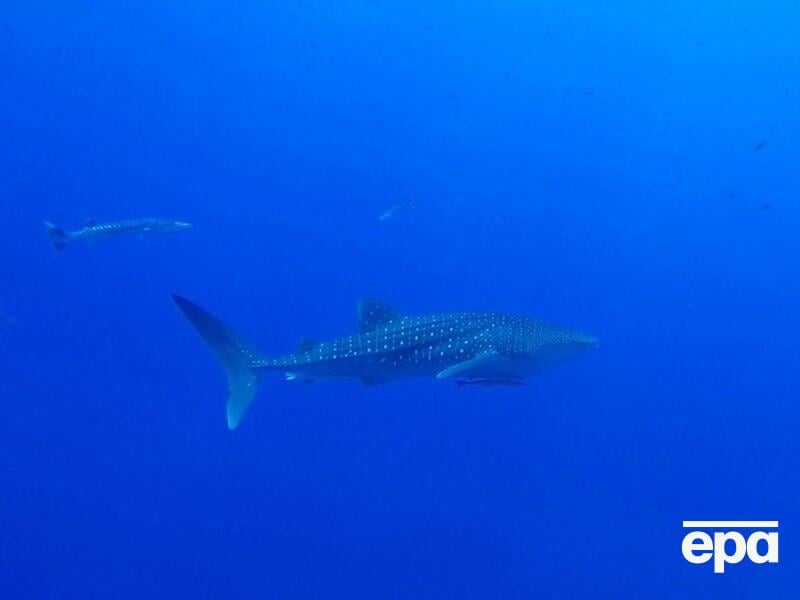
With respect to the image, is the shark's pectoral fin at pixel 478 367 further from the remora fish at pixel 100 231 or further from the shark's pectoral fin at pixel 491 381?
the remora fish at pixel 100 231

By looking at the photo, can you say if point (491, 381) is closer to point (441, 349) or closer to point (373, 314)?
point (441, 349)

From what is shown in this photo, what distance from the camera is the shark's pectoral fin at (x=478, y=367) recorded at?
17.5ft

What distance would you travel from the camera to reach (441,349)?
5.55 meters

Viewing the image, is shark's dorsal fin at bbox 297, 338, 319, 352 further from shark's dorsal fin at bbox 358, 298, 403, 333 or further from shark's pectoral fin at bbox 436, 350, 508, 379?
shark's pectoral fin at bbox 436, 350, 508, 379

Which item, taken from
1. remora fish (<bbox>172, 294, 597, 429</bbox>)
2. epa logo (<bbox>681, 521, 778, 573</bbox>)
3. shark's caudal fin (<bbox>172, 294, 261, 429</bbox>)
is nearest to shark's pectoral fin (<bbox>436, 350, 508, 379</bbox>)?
remora fish (<bbox>172, 294, 597, 429</bbox>)

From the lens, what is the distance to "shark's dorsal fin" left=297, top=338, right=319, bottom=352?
5.71 meters

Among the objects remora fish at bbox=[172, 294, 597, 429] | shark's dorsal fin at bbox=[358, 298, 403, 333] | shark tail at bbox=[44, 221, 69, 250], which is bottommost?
remora fish at bbox=[172, 294, 597, 429]

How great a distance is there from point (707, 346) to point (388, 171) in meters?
7.44

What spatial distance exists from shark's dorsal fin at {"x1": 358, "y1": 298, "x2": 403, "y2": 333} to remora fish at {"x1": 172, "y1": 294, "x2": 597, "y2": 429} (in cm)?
4

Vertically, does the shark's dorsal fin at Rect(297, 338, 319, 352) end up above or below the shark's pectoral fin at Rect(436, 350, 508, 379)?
above

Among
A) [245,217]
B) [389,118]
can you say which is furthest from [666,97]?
[245,217]

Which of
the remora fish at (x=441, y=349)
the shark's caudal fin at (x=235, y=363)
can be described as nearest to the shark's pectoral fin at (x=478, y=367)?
the remora fish at (x=441, y=349)

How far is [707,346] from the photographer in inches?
500

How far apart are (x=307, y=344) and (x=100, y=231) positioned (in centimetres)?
431
